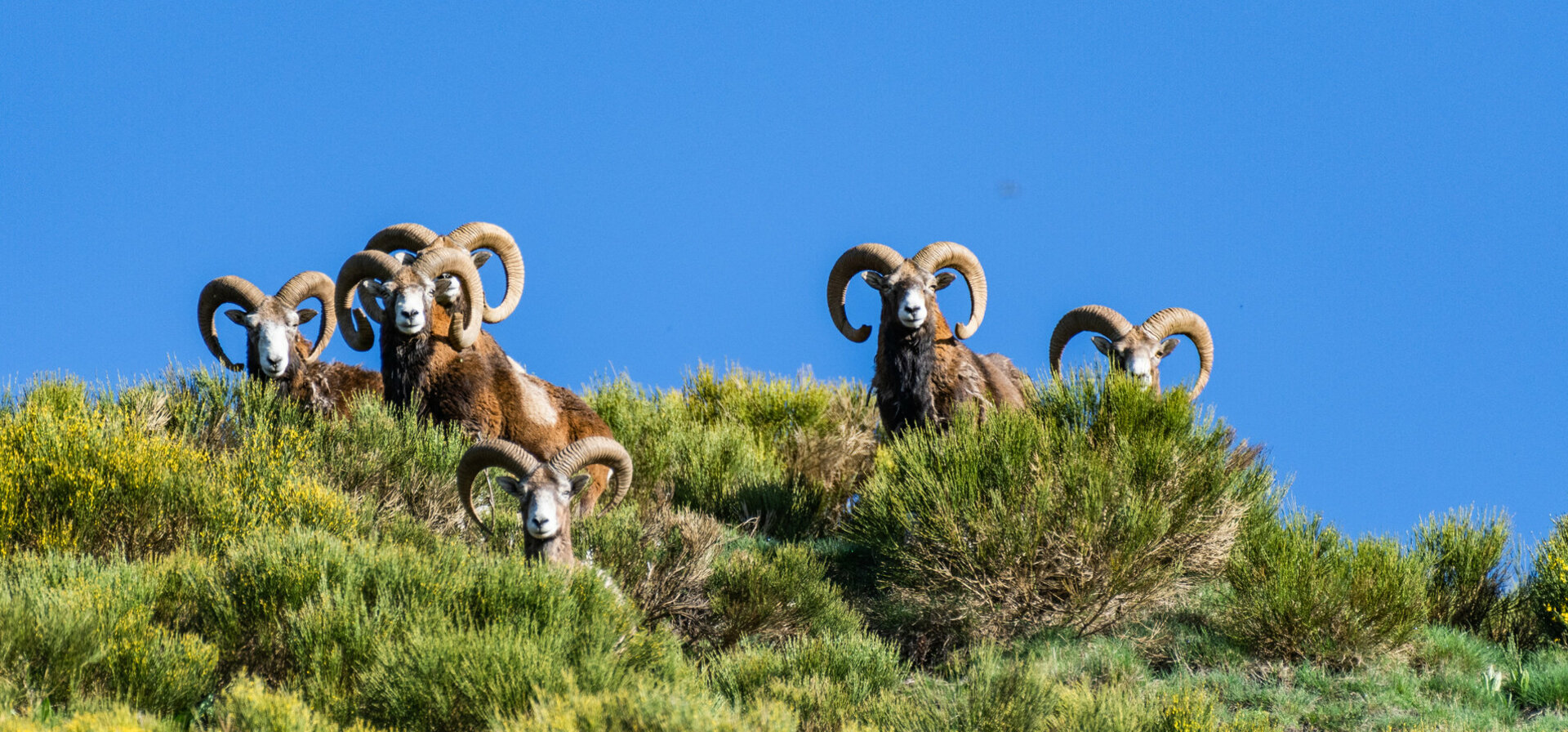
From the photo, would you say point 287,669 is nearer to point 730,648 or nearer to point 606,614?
point 606,614

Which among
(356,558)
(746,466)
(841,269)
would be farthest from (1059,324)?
(356,558)

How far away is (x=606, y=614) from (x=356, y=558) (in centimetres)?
149

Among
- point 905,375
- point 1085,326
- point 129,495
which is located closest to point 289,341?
point 129,495

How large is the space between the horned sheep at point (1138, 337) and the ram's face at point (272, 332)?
6.67 m

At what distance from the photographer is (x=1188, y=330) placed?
49.4 feet

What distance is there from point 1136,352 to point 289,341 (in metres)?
7.47

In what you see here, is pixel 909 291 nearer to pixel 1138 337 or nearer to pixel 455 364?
pixel 1138 337

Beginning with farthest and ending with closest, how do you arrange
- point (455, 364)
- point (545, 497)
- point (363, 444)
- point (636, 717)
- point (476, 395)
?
point (455, 364)
point (476, 395)
point (363, 444)
point (545, 497)
point (636, 717)

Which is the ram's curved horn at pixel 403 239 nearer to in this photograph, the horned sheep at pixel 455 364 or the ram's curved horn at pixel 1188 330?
the horned sheep at pixel 455 364

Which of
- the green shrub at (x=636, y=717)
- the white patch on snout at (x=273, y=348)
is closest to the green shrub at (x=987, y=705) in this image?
the green shrub at (x=636, y=717)

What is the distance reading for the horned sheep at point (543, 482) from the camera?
9.64 m

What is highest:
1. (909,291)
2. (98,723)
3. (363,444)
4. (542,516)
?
(909,291)

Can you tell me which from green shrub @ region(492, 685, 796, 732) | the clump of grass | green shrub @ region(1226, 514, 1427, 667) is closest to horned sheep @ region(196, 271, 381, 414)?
the clump of grass

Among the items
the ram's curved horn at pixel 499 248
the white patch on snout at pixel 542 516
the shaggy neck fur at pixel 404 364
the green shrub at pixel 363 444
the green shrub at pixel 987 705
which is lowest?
the green shrub at pixel 987 705
